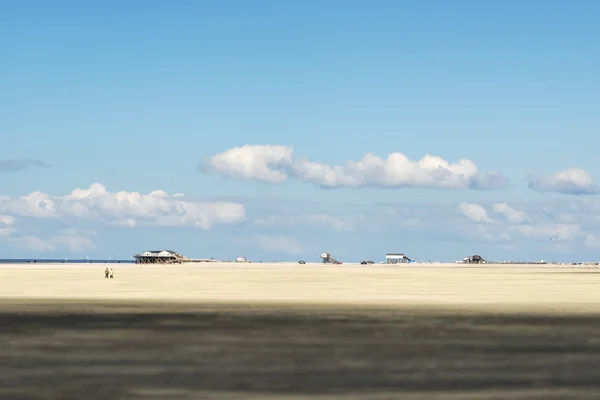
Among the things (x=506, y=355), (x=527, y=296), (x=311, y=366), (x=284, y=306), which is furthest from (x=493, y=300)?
(x=311, y=366)

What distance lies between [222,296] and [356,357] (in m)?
40.6

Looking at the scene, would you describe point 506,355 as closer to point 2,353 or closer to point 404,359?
point 404,359

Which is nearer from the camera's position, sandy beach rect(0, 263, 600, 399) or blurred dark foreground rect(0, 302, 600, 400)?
blurred dark foreground rect(0, 302, 600, 400)

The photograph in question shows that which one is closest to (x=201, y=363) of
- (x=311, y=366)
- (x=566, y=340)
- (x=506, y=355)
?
(x=311, y=366)

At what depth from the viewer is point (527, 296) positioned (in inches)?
2798

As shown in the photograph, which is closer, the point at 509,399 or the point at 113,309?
the point at 509,399

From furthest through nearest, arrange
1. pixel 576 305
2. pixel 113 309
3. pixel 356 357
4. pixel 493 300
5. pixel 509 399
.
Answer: pixel 493 300, pixel 576 305, pixel 113 309, pixel 356 357, pixel 509 399

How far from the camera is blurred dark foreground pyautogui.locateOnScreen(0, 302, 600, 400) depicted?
73.8ft

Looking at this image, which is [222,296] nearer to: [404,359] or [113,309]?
[113,309]

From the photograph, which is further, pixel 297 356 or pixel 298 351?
pixel 298 351

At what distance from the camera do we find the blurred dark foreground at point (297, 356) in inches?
886

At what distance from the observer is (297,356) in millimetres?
29422

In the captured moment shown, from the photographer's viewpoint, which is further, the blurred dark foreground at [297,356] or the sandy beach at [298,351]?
the sandy beach at [298,351]

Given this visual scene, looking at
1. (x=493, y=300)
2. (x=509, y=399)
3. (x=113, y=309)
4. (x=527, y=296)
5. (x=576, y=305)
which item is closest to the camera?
(x=509, y=399)
